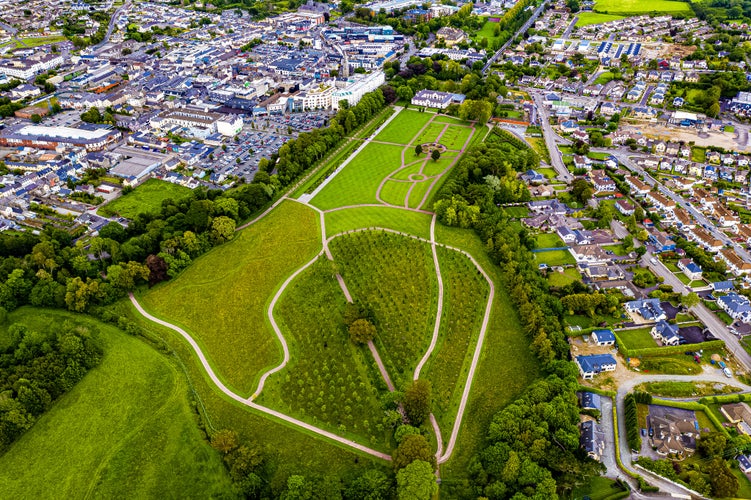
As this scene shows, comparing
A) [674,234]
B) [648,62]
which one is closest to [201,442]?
[674,234]

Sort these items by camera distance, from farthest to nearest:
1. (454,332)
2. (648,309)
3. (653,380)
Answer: (648,309) → (454,332) → (653,380)

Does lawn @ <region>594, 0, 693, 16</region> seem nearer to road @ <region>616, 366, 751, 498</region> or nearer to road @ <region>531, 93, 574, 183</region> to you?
road @ <region>531, 93, 574, 183</region>

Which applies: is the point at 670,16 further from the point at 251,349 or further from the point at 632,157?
the point at 251,349

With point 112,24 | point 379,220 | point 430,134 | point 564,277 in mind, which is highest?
point 112,24

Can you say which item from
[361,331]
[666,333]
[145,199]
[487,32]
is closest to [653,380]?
[666,333]

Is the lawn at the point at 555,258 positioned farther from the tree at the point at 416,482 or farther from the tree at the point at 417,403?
Answer: the tree at the point at 416,482

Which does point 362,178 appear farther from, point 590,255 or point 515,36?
point 515,36
